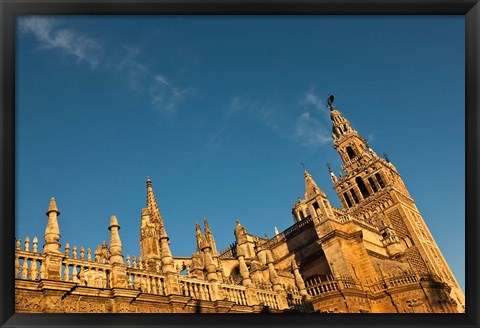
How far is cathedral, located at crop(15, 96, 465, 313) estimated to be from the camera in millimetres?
12445

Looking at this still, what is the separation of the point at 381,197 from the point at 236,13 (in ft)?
157

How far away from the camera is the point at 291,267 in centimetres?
3131

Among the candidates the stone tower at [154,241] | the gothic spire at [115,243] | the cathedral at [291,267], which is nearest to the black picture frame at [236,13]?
the cathedral at [291,267]

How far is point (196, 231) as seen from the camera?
28078 mm

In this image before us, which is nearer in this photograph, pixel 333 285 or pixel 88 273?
pixel 88 273

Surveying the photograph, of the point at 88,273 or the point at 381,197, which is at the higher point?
the point at 381,197

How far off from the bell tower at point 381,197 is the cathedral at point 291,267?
0.51 feet

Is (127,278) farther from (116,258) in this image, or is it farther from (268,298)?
(268,298)

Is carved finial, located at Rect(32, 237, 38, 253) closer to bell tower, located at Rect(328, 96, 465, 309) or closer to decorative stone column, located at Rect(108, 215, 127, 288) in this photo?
decorative stone column, located at Rect(108, 215, 127, 288)

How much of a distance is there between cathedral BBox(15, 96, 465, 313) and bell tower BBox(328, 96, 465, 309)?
0.51 ft

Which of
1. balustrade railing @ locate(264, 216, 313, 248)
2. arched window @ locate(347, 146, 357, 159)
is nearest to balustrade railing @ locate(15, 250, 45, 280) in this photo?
balustrade railing @ locate(264, 216, 313, 248)

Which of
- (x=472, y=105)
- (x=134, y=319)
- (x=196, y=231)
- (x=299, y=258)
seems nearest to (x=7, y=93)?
(x=134, y=319)

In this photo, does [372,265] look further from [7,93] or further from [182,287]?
[7,93]

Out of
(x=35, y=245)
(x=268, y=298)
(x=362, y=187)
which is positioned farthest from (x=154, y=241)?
(x=362, y=187)
